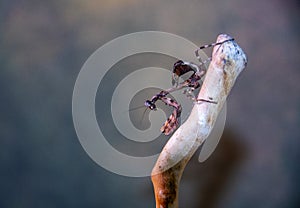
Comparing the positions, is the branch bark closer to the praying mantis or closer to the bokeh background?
the praying mantis

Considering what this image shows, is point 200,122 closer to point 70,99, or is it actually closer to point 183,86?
point 183,86

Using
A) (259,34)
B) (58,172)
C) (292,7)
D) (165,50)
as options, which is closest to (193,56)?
(165,50)

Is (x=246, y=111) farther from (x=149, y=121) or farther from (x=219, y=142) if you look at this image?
(x=149, y=121)

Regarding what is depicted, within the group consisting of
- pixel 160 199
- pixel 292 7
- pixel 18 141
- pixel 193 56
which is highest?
pixel 292 7

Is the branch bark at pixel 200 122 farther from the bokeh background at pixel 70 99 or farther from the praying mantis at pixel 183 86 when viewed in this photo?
the bokeh background at pixel 70 99

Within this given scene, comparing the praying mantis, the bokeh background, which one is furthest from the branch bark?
the bokeh background

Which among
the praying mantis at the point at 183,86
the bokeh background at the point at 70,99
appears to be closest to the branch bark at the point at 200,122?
the praying mantis at the point at 183,86
